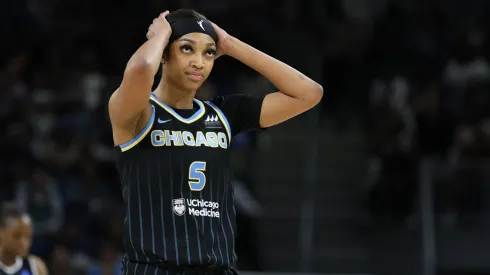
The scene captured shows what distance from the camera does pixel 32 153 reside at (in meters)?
10.1

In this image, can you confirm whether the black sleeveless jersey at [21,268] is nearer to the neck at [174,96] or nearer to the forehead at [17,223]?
the forehead at [17,223]

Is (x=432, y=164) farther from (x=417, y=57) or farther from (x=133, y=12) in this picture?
(x=133, y=12)

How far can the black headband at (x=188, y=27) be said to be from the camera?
14.6 ft

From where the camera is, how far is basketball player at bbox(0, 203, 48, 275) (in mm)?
6641

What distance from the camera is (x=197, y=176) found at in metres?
4.39

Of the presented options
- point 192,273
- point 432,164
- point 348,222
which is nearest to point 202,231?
point 192,273

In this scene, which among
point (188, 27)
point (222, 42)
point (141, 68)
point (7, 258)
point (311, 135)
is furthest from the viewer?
point (311, 135)

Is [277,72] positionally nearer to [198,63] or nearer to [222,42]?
[222,42]

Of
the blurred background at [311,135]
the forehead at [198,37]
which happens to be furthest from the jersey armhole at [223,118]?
the blurred background at [311,135]

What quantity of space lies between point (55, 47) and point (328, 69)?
2.82 metres

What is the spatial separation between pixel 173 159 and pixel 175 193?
0.15m

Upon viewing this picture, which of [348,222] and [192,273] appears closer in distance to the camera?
[192,273]

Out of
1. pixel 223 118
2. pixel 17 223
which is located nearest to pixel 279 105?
pixel 223 118

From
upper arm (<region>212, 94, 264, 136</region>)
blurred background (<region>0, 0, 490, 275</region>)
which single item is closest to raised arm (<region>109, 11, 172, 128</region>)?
upper arm (<region>212, 94, 264, 136</region>)
